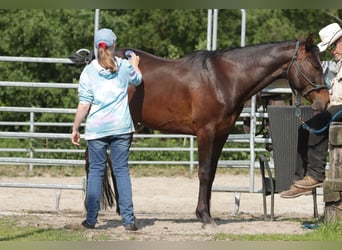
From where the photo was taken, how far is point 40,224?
6.98m

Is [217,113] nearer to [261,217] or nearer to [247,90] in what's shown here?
[247,90]

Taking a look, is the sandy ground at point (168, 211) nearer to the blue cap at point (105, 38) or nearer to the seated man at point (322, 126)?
the seated man at point (322, 126)

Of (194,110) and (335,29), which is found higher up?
(335,29)

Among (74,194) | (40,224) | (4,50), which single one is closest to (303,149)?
(40,224)

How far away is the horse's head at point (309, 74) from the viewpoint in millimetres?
6965

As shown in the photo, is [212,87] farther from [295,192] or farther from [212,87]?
[295,192]

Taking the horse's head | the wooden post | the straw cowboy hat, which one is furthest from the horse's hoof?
the straw cowboy hat

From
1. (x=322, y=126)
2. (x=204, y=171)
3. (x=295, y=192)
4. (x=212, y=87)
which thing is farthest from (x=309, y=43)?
(x=204, y=171)

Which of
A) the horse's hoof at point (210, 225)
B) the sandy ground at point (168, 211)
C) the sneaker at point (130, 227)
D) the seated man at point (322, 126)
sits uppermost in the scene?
the seated man at point (322, 126)

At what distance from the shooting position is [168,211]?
8.98m

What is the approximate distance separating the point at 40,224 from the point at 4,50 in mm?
11881

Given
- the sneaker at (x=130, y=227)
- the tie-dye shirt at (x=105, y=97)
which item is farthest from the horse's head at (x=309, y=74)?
the sneaker at (x=130, y=227)

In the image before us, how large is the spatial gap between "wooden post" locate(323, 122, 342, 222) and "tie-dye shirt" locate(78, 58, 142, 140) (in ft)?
5.90

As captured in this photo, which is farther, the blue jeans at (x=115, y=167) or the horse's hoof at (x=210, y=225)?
the horse's hoof at (x=210, y=225)
